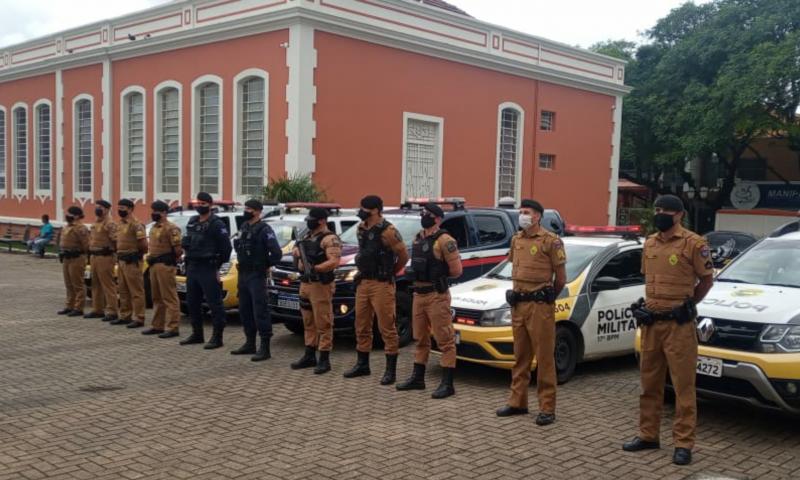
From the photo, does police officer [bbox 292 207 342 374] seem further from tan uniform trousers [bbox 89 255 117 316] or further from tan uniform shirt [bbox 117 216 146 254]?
tan uniform trousers [bbox 89 255 117 316]

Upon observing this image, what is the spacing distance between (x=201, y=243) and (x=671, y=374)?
596 centimetres

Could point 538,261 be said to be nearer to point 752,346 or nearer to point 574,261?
point 752,346

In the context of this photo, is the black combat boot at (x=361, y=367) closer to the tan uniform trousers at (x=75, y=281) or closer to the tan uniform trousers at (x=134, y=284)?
the tan uniform trousers at (x=134, y=284)

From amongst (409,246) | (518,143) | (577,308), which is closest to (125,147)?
(518,143)

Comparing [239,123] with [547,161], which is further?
[547,161]

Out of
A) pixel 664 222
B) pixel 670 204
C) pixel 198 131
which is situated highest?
pixel 198 131

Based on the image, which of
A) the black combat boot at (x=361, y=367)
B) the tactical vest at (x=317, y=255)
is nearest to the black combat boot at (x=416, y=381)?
the black combat boot at (x=361, y=367)

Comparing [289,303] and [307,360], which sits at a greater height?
[289,303]

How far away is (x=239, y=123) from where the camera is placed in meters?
19.5

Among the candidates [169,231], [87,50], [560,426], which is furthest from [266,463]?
[87,50]

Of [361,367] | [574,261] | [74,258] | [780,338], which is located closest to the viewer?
[780,338]

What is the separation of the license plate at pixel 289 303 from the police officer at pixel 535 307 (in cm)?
367

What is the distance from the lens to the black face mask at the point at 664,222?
18.5ft

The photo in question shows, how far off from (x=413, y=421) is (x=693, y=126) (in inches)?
1066
